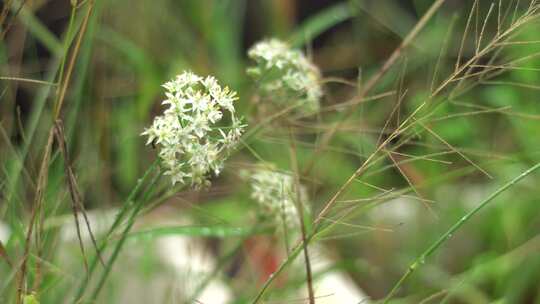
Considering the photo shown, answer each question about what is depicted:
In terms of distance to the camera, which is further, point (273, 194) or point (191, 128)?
point (273, 194)

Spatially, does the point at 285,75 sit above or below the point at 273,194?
above

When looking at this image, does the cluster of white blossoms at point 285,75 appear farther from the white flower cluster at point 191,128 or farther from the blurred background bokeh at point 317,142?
the white flower cluster at point 191,128

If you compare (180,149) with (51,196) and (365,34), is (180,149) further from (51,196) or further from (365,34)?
(365,34)

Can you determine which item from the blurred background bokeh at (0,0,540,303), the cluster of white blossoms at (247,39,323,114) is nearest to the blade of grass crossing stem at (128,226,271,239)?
the blurred background bokeh at (0,0,540,303)

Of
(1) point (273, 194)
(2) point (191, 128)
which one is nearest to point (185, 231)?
(1) point (273, 194)

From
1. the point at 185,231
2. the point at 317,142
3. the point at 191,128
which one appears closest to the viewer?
the point at 191,128

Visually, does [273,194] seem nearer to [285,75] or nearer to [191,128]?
[285,75]

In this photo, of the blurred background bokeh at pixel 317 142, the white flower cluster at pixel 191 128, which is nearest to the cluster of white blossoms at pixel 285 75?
the blurred background bokeh at pixel 317 142

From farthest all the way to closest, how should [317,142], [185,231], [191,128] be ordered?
[317,142] → [185,231] → [191,128]

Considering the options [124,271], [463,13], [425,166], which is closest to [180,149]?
[124,271]
